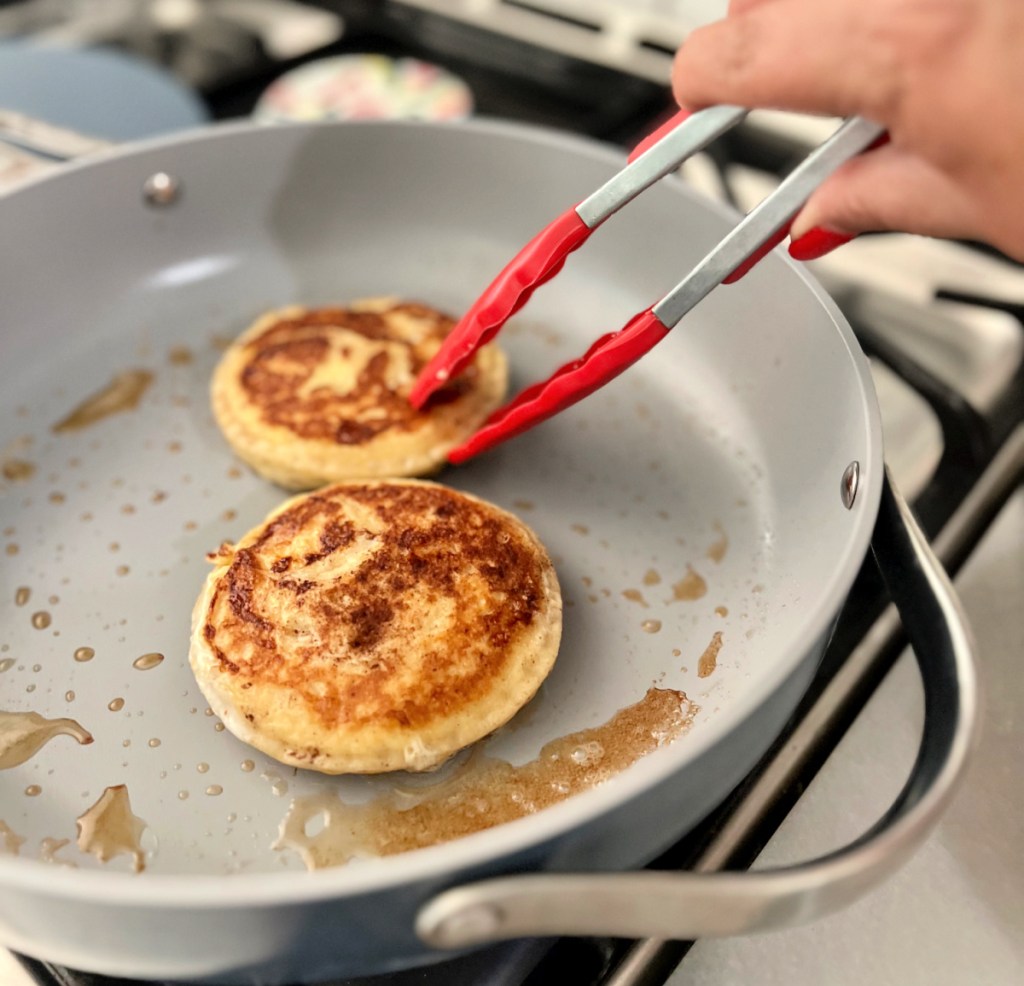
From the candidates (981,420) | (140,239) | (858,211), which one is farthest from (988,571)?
(140,239)

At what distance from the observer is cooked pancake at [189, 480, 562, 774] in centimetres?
76

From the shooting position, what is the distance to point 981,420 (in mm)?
1020

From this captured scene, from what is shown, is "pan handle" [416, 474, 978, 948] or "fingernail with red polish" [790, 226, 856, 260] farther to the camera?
"fingernail with red polish" [790, 226, 856, 260]

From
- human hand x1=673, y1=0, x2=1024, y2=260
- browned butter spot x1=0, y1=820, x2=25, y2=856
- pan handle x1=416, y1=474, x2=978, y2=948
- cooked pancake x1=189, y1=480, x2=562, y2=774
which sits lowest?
browned butter spot x1=0, y1=820, x2=25, y2=856

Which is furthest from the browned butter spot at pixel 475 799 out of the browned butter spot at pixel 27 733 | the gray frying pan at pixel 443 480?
the browned butter spot at pixel 27 733

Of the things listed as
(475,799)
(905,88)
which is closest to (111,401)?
(475,799)

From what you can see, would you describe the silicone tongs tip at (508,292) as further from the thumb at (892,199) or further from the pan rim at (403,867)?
the pan rim at (403,867)

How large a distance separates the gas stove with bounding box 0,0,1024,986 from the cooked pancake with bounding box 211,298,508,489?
0.46m

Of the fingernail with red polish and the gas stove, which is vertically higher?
the fingernail with red polish

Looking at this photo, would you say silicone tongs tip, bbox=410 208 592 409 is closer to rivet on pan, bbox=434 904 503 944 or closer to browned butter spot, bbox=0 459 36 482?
browned butter spot, bbox=0 459 36 482

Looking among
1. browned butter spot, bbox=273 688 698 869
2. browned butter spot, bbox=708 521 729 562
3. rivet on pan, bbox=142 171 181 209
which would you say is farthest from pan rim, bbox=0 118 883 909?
rivet on pan, bbox=142 171 181 209

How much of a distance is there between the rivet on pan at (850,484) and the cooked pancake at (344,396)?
40 centimetres

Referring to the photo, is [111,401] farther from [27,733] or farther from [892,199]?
[892,199]

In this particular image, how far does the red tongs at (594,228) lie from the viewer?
0.66 m
